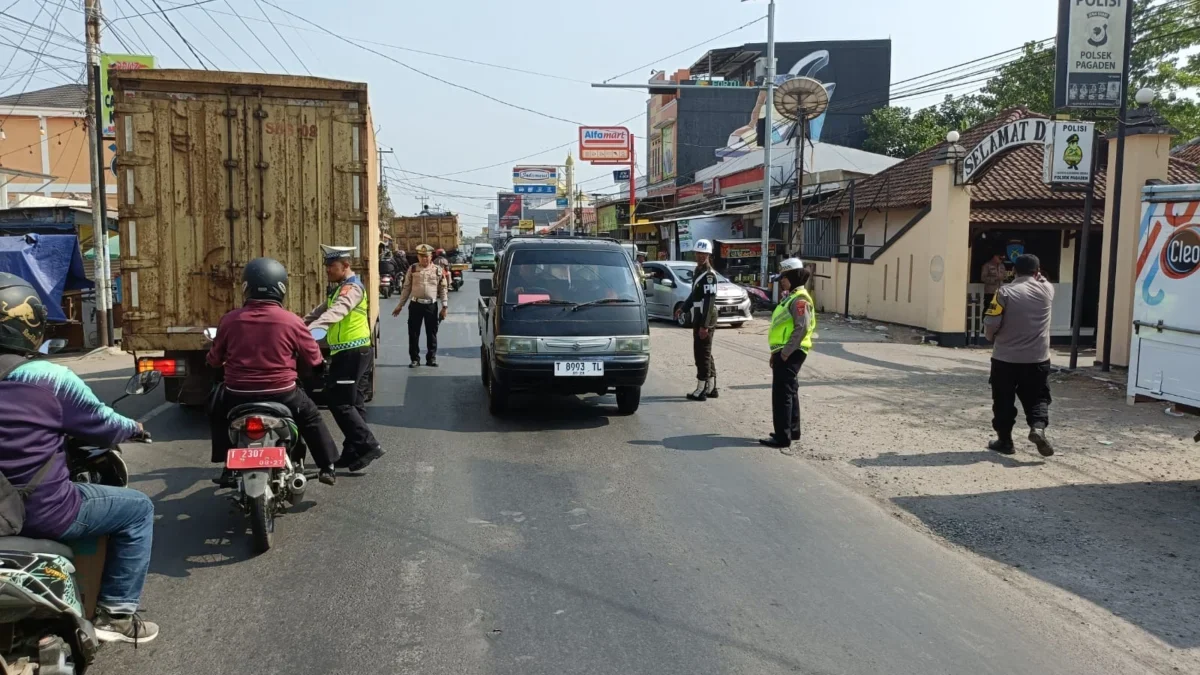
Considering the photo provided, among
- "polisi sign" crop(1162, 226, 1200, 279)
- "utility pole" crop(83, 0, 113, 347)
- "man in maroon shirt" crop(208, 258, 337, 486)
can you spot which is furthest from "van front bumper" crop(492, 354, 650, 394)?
"utility pole" crop(83, 0, 113, 347)

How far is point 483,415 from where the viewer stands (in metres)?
9.41

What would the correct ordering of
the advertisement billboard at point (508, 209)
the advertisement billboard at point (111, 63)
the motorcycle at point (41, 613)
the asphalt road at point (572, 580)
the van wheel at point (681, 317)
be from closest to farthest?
the motorcycle at point (41, 613) → the asphalt road at point (572, 580) → the advertisement billboard at point (111, 63) → the van wheel at point (681, 317) → the advertisement billboard at point (508, 209)

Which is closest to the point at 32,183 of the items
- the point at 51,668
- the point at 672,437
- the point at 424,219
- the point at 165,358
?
the point at 424,219

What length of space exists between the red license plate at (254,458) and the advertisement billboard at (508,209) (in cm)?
10342

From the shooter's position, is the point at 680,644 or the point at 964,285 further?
the point at 964,285

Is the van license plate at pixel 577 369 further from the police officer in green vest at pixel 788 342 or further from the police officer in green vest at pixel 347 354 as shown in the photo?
the police officer in green vest at pixel 347 354

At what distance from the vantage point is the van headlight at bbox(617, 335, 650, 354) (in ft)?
29.6

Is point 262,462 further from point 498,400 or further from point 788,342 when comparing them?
point 788,342

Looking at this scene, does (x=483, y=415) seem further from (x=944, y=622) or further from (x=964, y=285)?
(x=964, y=285)

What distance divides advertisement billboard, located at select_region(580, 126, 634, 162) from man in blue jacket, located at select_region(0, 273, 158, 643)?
49580 millimetres

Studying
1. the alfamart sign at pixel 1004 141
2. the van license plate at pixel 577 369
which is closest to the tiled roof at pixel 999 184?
the alfamart sign at pixel 1004 141

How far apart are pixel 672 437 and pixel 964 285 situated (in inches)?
447

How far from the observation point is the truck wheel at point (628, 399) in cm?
948

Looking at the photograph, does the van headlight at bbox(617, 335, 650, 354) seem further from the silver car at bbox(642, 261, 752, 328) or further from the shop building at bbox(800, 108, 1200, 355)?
the silver car at bbox(642, 261, 752, 328)
